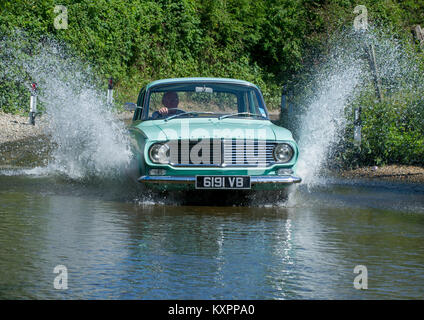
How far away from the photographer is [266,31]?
3803cm

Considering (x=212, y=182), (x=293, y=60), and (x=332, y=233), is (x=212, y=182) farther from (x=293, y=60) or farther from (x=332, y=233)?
(x=293, y=60)

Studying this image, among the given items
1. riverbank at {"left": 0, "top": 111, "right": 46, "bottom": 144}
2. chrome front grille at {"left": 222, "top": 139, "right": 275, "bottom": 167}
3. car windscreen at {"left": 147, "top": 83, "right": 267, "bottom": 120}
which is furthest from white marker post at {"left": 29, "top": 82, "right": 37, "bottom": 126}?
chrome front grille at {"left": 222, "top": 139, "right": 275, "bottom": 167}

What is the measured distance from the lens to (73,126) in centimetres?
1395

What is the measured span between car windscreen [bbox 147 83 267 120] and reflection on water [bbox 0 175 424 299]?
1387 mm

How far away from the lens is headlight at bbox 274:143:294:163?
33.4 feet

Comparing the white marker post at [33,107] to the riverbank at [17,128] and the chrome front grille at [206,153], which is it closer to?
the riverbank at [17,128]

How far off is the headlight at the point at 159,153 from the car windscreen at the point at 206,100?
150 cm

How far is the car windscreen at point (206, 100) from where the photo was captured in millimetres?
11562

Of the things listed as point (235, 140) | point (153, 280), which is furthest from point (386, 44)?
point (153, 280)

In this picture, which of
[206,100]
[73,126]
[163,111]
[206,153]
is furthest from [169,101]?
[73,126]

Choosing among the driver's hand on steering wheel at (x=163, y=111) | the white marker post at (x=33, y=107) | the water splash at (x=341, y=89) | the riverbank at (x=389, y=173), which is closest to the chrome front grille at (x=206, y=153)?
the driver's hand on steering wheel at (x=163, y=111)

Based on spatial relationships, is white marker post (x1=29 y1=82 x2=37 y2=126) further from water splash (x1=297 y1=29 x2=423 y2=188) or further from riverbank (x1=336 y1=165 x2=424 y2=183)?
riverbank (x1=336 y1=165 x2=424 y2=183)

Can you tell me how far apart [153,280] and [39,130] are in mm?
15512

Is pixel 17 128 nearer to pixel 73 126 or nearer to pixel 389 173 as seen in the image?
pixel 73 126
